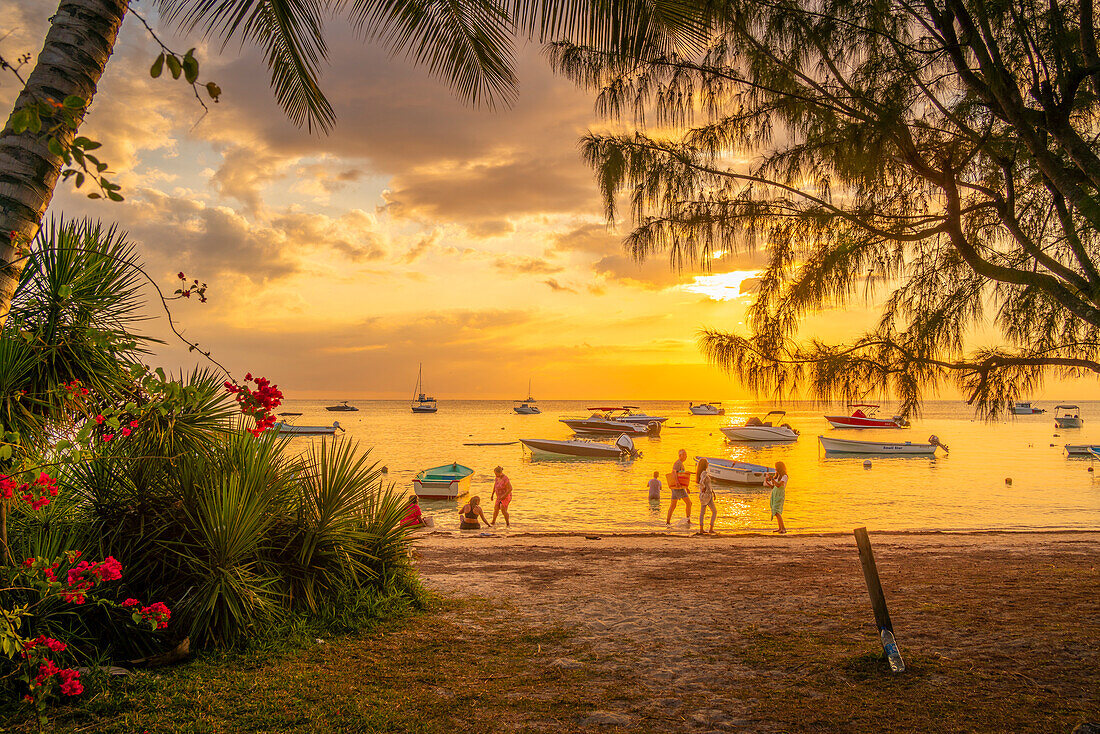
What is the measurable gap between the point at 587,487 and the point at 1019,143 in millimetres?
25147

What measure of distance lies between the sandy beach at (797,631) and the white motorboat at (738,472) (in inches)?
663

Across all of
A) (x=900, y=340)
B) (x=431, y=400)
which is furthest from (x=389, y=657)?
(x=431, y=400)

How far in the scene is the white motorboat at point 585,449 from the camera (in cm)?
4297

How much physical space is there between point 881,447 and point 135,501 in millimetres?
49132

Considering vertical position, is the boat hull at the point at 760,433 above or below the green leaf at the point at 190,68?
below

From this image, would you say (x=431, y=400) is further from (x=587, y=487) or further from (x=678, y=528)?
(x=678, y=528)

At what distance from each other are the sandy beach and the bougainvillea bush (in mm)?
2119

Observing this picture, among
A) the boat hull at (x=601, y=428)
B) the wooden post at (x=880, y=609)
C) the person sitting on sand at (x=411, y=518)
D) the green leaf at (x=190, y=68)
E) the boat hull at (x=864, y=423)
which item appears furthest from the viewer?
the boat hull at (x=601, y=428)

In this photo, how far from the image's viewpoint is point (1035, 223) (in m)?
5.81

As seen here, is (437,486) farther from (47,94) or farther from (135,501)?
(47,94)

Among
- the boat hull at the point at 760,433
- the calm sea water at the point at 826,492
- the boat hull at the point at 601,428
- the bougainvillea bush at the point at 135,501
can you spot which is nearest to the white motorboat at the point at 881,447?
the calm sea water at the point at 826,492

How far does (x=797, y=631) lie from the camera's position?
6590 millimetres

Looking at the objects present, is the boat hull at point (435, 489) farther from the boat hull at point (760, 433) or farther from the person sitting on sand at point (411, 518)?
the boat hull at point (760, 433)

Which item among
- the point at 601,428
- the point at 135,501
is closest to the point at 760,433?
the point at 601,428
